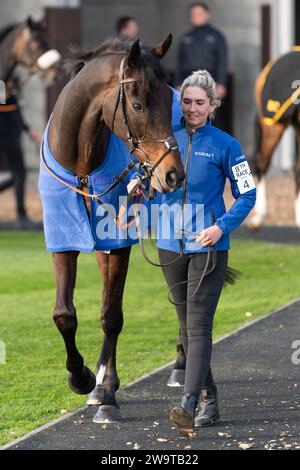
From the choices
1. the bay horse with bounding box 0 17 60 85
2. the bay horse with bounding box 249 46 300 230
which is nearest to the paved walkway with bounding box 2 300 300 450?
the bay horse with bounding box 249 46 300 230

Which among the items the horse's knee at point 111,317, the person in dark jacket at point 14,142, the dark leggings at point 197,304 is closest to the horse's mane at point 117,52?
the dark leggings at point 197,304

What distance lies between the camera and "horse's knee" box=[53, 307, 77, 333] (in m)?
6.23

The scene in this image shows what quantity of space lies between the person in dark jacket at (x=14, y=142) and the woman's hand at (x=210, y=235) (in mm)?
7357

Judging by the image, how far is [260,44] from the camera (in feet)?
61.6

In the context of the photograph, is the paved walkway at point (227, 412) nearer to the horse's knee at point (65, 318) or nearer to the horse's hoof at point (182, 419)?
the horse's hoof at point (182, 419)

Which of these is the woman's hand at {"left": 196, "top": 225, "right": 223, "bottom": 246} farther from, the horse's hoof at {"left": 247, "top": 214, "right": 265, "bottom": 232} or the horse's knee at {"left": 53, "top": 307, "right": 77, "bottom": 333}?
the horse's hoof at {"left": 247, "top": 214, "right": 265, "bottom": 232}

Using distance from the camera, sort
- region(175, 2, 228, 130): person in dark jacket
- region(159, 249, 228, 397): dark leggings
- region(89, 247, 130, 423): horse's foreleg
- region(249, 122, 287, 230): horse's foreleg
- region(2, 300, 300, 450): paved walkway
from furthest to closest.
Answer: region(175, 2, 228, 130): person in dark jacket, region(249, 122, 287, 230): horse's foreleg, region(89, 247, 130, 423): horse's foreleg, region(159, 249, 228, 397): dark leggings, region(2, 300, 300, 450): paved walkway

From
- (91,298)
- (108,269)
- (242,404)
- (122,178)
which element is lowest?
(91,298)

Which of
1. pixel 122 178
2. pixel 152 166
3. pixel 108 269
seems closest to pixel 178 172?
pixel 152 166

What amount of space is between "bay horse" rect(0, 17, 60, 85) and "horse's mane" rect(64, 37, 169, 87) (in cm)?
710

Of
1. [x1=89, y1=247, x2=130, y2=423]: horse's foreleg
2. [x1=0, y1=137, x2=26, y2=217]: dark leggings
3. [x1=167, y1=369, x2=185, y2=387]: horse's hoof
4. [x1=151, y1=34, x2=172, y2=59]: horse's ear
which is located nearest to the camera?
[x1=151, y1=34, x2=172, y2=59]: horse's ear

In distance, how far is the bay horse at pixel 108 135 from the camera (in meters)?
5.69
